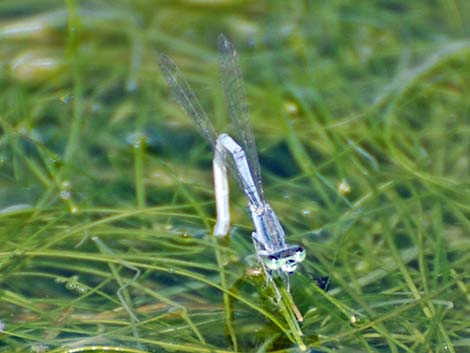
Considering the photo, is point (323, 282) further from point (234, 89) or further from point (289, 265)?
point (234, 89)

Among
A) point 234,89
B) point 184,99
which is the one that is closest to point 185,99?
point 184,99

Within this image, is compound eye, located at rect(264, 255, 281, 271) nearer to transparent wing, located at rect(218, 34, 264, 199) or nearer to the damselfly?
the damselfly

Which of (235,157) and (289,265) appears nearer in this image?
(289,265)

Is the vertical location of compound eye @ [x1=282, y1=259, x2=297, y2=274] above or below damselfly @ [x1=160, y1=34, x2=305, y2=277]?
below

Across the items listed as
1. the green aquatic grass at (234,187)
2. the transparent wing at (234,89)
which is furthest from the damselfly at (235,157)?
the green aquatic grass at (234,187)

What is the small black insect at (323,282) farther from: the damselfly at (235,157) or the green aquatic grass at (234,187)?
the damselfly at (235,157)

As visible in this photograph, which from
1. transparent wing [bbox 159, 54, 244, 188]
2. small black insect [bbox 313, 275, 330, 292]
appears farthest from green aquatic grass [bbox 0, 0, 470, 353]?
transparent wing [bbox 159, 54, 244, 188]

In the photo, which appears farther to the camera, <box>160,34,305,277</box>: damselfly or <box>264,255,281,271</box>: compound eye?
<box>160,34,305,277</box>: damselfly
